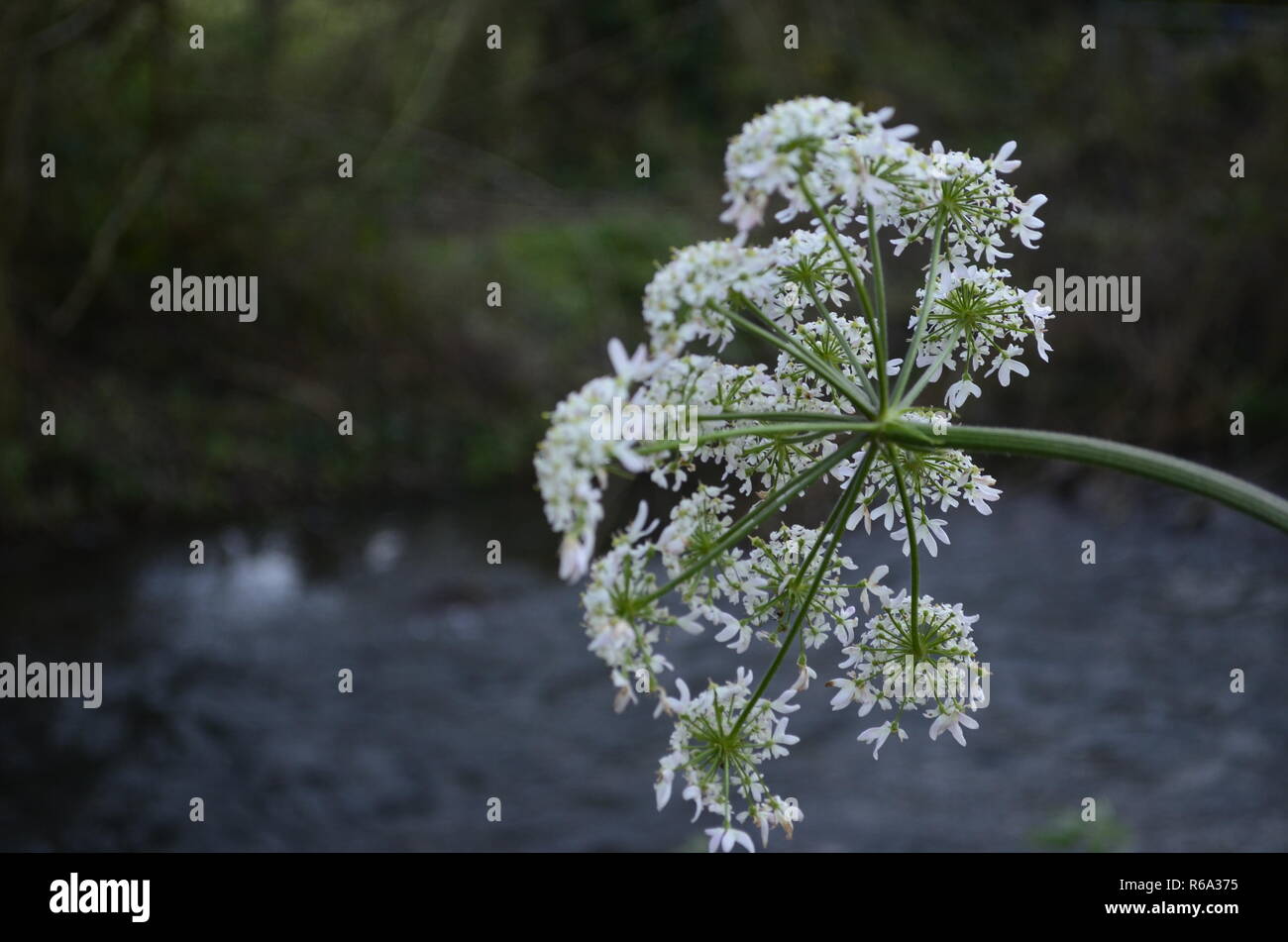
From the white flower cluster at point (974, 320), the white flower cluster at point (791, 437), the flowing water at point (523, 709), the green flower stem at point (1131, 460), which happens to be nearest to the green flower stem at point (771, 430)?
the white flower cluster at point (791, 437)

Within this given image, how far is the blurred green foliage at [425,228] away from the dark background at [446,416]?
0.04 m

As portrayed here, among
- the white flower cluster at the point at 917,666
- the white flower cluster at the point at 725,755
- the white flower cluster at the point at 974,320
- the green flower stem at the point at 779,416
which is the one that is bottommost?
the white flower cluster at the point at 725,755

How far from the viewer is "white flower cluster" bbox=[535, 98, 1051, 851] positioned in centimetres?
128

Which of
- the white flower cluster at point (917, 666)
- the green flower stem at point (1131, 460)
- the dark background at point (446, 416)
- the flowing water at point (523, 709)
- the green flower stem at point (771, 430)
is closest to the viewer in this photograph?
the green flower stem at point (1131, 460)

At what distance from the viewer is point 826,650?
870cm

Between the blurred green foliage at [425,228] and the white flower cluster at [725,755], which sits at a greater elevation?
the blurred green foliage at [425,228]

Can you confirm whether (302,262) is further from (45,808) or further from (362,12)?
(45,808)

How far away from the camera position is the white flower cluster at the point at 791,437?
4.18 feet

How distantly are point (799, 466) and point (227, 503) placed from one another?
9.65 metres

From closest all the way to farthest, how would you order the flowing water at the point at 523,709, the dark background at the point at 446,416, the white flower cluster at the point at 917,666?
1. the white flower cluster at the point at 917,666
2. the flowing water at the point at 523,709
3. the dark background at the point at 446,416

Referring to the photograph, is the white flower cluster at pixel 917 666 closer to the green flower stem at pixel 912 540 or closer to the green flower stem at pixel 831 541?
the green flower stem at pixel 912 540

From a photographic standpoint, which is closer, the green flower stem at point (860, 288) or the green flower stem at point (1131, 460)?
the green flower stem at point (1131, 460)

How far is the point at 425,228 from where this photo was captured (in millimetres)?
11672

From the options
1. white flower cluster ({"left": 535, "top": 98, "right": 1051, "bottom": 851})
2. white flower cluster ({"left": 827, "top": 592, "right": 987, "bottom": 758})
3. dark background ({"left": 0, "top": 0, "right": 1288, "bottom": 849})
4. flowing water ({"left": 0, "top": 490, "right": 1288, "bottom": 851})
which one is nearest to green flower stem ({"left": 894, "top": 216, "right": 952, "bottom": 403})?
white flower cluster ({"left": 535, "top": 98, "right": 1051, "bottom": 851})
